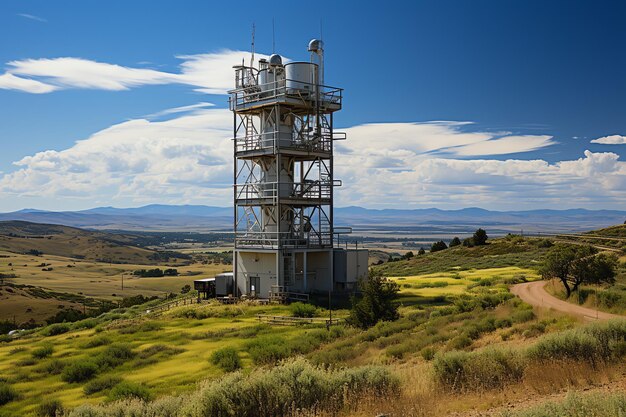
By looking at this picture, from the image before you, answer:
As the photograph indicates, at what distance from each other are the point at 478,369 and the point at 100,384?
1317cm

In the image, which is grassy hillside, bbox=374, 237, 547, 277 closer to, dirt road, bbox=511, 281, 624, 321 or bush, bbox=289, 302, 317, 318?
dirt road, bbox=511, 281, 624, 321

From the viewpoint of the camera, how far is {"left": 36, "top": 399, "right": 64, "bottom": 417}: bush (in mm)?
17705

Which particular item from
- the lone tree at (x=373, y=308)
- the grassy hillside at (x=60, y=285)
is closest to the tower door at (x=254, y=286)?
the lone tree at (x=373, y=308)

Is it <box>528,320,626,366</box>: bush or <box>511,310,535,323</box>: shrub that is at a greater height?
<box>528,320,626,366</box>: bush

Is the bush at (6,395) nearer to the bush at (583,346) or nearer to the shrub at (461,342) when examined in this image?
the shrub at (461,342)

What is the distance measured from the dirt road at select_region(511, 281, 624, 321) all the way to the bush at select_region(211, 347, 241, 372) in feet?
41.1

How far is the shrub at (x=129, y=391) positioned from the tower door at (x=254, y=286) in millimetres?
22298

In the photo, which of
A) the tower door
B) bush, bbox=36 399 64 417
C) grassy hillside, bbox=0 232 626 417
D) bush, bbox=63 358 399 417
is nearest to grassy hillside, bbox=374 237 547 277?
grassy hillside, bbox=0 232 626 417

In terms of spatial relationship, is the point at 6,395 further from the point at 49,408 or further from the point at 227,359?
the point at 227,359

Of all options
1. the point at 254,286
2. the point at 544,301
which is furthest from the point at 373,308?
the point at 254,286

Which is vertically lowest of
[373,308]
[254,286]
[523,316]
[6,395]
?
[6,395]

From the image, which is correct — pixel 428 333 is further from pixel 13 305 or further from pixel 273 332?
pixel 13 305

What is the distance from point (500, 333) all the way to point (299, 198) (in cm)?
2474

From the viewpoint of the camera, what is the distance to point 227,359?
21625 mm
